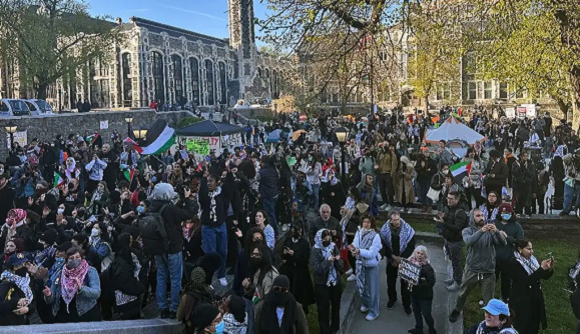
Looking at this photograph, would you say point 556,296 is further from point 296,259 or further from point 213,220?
point 213,220

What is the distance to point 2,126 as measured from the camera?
21.9 metres

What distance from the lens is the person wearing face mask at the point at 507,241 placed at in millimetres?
6742

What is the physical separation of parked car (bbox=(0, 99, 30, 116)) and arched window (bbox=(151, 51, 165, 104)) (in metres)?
20.8

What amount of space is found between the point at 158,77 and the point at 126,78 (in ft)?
10.8

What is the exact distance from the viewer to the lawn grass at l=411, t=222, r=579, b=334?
711cm

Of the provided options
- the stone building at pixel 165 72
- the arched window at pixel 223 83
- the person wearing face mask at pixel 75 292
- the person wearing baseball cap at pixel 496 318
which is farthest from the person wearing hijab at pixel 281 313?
the arched window at pixel 223 83

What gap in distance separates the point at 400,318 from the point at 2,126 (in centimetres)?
2063

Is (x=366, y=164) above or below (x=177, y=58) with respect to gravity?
below

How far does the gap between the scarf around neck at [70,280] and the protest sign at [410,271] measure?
152 inches

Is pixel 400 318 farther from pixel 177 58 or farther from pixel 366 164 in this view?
pixel 177 58

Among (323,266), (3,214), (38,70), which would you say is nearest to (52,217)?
(3,214)

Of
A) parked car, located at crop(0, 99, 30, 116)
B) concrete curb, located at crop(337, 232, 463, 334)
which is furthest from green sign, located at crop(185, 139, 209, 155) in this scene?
parked car, located at crop(0, 99, 30, 116)

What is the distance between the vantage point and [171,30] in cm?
5153

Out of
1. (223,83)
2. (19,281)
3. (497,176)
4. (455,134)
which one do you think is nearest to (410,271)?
(19,281)
